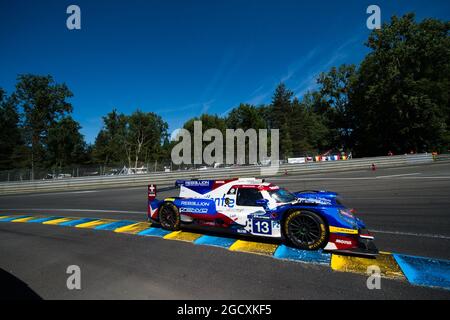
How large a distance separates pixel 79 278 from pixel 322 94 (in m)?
50.1

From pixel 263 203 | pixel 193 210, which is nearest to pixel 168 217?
pixel 193 210

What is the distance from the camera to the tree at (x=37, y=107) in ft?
152

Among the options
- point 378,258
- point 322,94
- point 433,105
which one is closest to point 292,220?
point 378,258

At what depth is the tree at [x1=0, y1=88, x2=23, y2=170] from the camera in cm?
4650

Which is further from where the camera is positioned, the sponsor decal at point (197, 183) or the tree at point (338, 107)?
the tree at point (338, 107)

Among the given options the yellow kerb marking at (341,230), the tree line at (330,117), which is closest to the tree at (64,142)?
the tree line at (330,117)

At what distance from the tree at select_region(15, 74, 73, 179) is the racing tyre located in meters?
55.1

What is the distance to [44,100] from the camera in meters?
47.5

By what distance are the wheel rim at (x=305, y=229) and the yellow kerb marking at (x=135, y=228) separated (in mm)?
4195

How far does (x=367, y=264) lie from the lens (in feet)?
13.0

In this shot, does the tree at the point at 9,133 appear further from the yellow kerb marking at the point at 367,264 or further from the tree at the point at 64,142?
the yellow kerb marking at the point at 367,264

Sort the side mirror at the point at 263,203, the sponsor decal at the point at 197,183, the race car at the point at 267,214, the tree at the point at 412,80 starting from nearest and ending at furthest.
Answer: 1. the race car at the point at 267,214
2. the side mirror at the point at 263,203
3. the sponsor decal at the point at 197,183
4. the tree at the point at 412,80

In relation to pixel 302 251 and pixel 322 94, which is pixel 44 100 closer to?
pixel 322 94

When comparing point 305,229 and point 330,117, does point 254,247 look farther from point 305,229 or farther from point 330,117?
point 330,117
